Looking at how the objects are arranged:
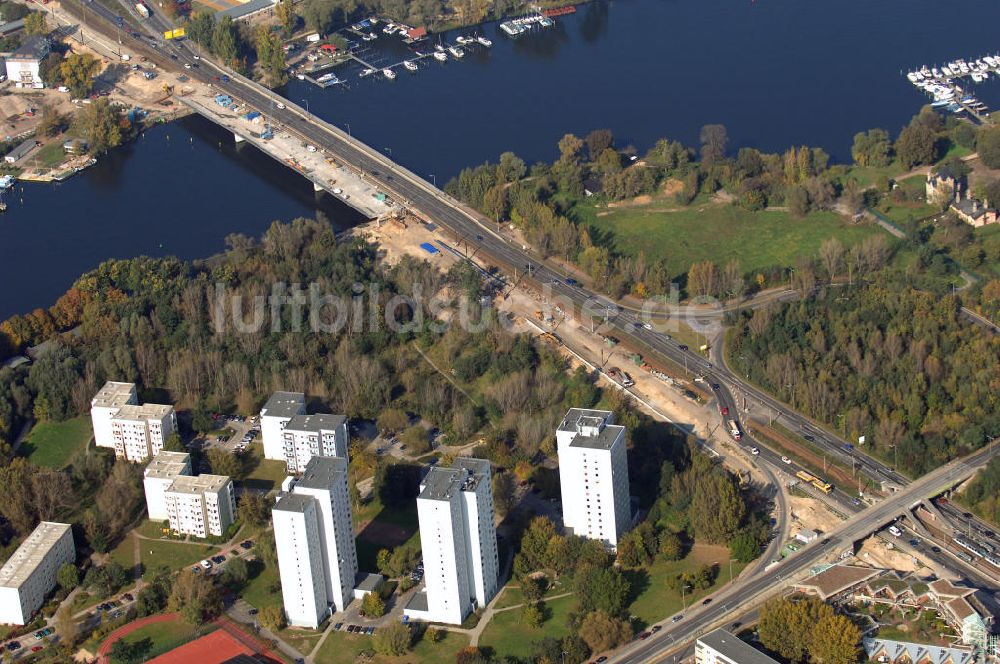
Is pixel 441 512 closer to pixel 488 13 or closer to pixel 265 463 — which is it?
pixel 265 463

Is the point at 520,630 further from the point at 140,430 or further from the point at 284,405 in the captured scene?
the point at 140,430

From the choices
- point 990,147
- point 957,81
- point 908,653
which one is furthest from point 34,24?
point 908,653

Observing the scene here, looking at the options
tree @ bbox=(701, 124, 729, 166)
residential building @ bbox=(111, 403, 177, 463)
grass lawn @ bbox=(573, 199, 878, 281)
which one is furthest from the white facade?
tree @ bbox=(701, 124, 729, 166)

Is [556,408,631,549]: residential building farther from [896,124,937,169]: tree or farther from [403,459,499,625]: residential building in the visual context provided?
[896,124,937,169]: tree

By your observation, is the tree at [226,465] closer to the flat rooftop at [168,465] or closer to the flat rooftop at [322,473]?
the flat rooftop at [168,465]

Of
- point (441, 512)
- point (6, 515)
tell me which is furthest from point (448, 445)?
point (6, 515)
